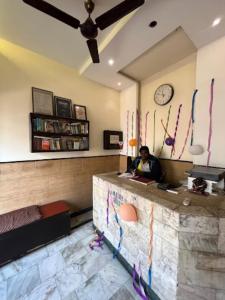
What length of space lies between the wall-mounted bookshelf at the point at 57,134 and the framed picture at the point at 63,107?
0.38 ft

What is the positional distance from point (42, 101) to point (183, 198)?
104 inches

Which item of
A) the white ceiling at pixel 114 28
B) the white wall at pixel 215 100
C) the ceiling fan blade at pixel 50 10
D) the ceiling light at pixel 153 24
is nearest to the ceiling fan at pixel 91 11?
the ceiling fan blade at pixel 50 10

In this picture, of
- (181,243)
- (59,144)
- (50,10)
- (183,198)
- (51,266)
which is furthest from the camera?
(59,144)

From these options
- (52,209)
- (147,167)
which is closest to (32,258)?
(52,209)

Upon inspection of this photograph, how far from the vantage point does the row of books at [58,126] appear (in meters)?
2.37

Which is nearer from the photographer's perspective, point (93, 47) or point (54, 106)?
point (93, 47)

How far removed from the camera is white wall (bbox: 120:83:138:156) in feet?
10.6

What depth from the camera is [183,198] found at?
1.39 meters

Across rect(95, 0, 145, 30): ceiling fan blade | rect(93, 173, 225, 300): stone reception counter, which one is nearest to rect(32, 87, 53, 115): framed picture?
rect(95, 0, 145, 30): ceiling fan blade

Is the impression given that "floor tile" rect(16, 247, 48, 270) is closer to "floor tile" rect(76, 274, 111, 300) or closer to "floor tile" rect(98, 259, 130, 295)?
"floor tile" rect(76, 274, 111, 300)

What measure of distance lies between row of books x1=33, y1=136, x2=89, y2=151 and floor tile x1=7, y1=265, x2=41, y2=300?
5.52ft

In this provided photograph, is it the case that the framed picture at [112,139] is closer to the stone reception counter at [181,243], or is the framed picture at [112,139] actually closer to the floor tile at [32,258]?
the stone reception counter at [181,243]

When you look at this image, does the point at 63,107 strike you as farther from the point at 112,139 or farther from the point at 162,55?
the point at 162,55

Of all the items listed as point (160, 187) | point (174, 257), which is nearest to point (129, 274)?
point (174, 257)
